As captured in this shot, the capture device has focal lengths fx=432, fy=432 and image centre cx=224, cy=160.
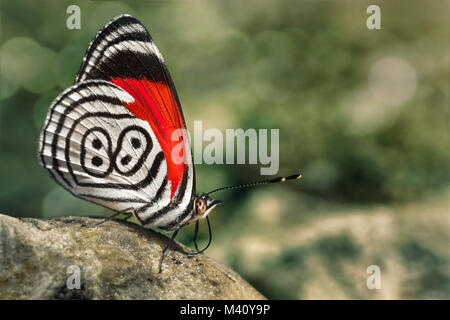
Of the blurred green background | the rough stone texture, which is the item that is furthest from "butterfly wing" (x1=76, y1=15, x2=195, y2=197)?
the blurred green background

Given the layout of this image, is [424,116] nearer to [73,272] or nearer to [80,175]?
[80,175]

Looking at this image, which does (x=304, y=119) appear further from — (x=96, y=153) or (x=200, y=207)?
(x=96, y=153)

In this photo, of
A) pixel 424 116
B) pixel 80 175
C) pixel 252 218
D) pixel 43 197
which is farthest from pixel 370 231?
pixel 43 197

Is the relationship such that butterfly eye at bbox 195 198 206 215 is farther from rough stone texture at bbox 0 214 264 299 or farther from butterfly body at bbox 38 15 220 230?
rough stone texture at bbox 0 214 264 299

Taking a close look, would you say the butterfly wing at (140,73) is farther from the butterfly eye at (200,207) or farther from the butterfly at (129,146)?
the butterfly eye at (200,207)

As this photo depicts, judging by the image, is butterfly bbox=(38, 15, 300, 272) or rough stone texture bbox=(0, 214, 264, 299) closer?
rough stone texture bbox=(0, 214, 264, 299)

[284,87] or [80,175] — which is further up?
[284,87]
